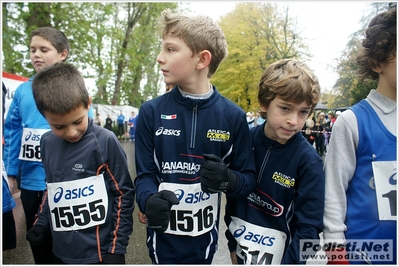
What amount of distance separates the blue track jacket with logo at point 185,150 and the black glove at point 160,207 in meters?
0.21

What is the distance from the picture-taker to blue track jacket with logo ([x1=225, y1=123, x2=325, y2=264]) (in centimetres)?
173

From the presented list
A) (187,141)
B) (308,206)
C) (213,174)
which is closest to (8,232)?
(187,141)

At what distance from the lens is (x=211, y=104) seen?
6.25 feet

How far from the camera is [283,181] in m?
1.85

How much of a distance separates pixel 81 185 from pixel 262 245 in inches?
44.3

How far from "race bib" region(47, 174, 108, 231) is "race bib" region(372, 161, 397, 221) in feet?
4.91

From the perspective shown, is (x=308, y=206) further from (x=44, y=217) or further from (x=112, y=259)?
(x=44, y=217)

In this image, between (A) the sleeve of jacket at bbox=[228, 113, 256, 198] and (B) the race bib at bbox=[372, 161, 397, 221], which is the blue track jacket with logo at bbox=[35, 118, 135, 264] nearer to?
(A) the sleeve of jacket at bbox=[228, 113, 256, 198]

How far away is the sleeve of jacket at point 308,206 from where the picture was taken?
1.72 meters

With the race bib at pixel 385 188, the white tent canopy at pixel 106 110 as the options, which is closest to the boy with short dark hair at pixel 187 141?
the race bib at pixel 385 188

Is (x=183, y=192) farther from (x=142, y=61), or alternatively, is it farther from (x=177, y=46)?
(x=142, y=61)

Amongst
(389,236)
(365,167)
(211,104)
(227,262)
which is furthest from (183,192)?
(227,262)

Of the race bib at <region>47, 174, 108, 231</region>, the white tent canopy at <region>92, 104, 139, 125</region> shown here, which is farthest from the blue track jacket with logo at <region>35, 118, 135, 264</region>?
the white tent canopy at <region>92, 104, 139, 125</region>

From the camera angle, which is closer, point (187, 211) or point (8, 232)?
point (187, 211)
